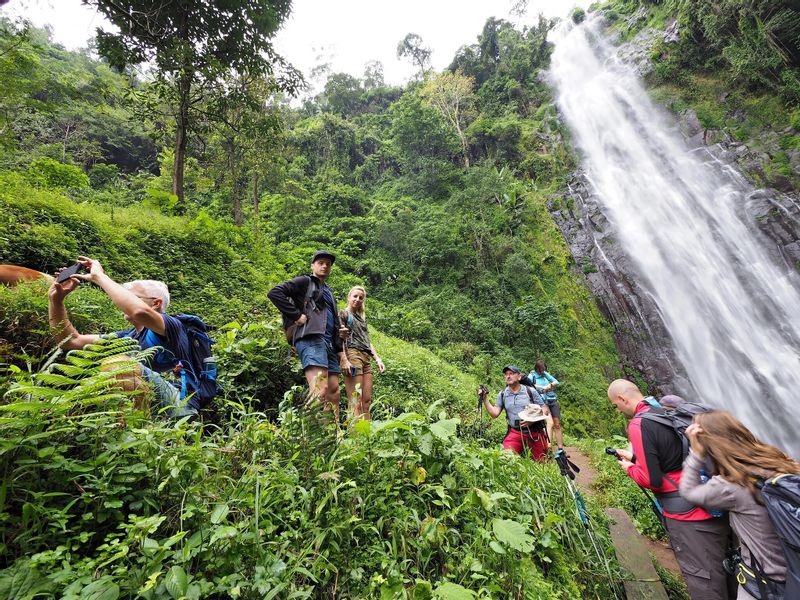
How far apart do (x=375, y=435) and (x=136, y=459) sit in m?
1.23

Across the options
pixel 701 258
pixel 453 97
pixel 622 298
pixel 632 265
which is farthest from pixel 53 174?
pixel 453 97

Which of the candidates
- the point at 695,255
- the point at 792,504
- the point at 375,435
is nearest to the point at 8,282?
the point at 375,435

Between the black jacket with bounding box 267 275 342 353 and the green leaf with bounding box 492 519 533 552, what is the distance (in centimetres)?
212

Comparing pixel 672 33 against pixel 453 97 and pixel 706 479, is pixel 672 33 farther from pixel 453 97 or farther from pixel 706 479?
pixel 706 479

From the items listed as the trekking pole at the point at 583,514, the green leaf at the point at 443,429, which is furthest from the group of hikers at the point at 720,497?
the green leaf at the point at 443,429

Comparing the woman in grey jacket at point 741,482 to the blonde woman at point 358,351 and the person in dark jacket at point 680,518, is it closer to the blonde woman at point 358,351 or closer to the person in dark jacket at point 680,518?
the person in dark jacket at point 680,518

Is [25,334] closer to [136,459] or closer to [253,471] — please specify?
[136,459]

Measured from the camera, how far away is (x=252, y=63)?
25.0 feet

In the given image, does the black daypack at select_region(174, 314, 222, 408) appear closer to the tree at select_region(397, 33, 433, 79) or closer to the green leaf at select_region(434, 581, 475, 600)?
the green leaf at select_region(434, 581, 475, 600)

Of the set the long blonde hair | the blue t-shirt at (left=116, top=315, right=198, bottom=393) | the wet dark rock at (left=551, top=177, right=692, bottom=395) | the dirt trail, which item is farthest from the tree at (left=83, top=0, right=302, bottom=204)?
the wet dark rock at (left=551, top=177, right=692, bottom=395)

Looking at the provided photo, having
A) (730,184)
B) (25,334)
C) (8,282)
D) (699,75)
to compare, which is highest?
(699,75)

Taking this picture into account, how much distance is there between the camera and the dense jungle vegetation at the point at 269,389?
1.23 m

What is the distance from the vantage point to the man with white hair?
2.01 m

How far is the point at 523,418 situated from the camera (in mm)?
4266
